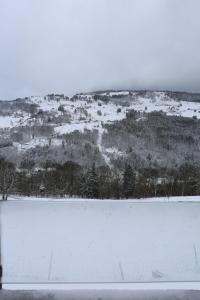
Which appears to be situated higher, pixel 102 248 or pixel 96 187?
pixel 102 248

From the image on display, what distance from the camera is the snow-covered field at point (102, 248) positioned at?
34.7 feet

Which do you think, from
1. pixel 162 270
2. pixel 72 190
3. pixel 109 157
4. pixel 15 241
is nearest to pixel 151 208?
pixel 15 241

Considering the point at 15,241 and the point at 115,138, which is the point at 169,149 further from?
the point at 15,241

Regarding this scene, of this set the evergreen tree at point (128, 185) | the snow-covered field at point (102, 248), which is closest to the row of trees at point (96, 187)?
the evergreen tree at point (128, 185)

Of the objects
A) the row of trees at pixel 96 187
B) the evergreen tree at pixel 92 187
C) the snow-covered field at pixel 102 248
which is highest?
the snow-covered field at pixel 102 248

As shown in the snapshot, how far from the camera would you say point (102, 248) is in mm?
14312

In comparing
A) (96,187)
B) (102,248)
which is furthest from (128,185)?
(102,248)

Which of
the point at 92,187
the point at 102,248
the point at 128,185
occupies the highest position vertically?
the point at 102,248

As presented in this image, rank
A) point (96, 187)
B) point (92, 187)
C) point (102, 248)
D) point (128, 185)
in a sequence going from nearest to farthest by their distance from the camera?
point (102, 248)
point (92, 187)
point (96, 187)
point (128, 185)

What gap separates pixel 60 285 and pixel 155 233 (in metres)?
14.0

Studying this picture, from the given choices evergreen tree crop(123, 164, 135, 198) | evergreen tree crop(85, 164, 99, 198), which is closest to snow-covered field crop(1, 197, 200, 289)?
evergreen tree crop(85, 164, 99, 198)

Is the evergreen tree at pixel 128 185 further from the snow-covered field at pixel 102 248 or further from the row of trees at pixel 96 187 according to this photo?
the snow-covered field at pixel 102 248

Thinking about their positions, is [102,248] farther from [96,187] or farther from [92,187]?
[96,187]

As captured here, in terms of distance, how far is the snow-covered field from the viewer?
10.6 m
